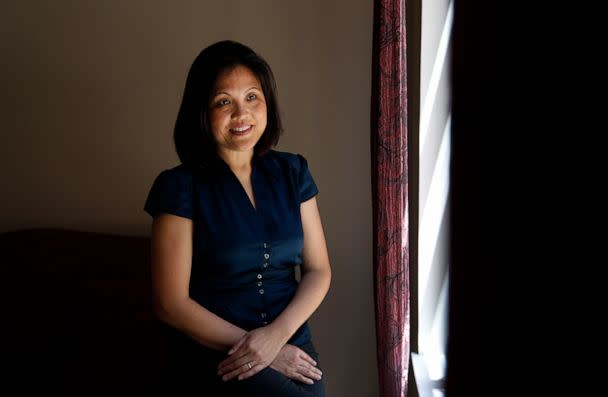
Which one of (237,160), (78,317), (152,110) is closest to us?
(237,160)

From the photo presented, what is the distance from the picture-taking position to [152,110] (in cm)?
310

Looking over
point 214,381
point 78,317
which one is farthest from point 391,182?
point 78,317

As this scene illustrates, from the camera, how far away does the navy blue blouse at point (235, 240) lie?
4.82 feet

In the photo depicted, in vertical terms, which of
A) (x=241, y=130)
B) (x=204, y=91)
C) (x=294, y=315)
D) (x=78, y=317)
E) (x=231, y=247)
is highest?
(x=204, y=91)

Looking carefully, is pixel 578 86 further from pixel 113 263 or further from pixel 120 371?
pixel 113 263

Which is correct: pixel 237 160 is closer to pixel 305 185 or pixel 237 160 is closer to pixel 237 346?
pixel 305 185

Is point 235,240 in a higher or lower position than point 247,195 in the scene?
lower

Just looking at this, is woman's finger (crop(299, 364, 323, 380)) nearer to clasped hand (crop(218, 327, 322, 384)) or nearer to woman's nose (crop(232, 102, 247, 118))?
clasped hand (crop(218, 327, 322, 384))

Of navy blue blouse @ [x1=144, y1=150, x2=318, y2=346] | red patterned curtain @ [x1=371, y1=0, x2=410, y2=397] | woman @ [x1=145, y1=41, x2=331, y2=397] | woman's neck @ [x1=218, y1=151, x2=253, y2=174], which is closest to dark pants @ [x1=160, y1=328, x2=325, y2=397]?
woman @ [x1=145, y1=41, x2=331, y2=397]

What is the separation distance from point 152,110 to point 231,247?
186 centimetres

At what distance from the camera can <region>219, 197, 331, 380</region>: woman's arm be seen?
1392mm

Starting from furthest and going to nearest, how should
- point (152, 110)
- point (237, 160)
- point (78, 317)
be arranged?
point (152, 110), point (78, 317), point (237, 160)

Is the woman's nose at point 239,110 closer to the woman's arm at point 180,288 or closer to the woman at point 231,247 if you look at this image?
the woman at point 231,247

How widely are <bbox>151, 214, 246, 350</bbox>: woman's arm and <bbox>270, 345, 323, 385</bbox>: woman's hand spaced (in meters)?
0.12
